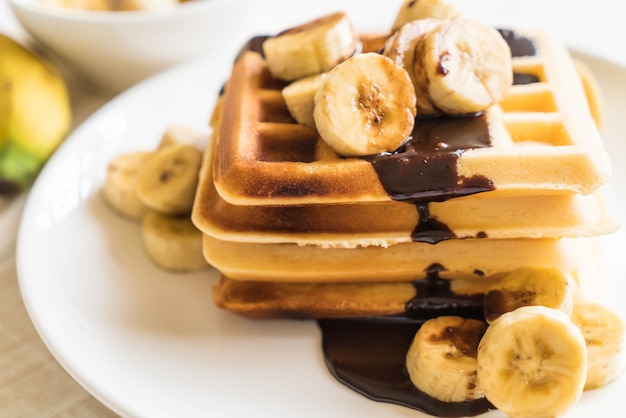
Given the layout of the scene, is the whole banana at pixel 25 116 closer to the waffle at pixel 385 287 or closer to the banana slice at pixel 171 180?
the banana slice at pixel 171 180

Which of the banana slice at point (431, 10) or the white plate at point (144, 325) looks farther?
the banana slice at point (431, 10)

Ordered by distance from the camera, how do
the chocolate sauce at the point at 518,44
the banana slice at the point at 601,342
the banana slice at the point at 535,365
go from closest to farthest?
1. the banana slice at the point at 535,365
2. the banana slice at the point at 601,342
3. the chocolate sauce at the point at 518,44

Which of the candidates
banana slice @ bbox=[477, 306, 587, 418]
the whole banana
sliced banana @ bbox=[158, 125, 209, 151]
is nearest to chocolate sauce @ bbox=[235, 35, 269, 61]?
sliced banana @ bbox=[158, 125, 209, 151]

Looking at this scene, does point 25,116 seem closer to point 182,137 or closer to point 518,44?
point 182,137

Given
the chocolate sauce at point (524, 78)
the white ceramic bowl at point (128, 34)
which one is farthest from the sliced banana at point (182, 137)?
the chocolate sauce at point (524, 78)

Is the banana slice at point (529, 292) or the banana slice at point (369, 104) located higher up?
the banana slice at point (369, 104)

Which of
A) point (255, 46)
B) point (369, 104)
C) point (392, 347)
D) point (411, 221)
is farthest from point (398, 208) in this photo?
point (255, 46)

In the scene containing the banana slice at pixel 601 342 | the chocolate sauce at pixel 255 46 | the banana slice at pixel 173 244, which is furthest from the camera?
the chocolate sauce at pixel 255 46
